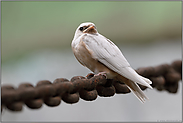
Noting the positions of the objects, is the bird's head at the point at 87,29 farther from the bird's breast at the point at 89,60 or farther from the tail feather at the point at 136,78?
the tail feather at the point at 136,78

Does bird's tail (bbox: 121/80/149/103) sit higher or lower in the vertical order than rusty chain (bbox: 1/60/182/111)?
lower

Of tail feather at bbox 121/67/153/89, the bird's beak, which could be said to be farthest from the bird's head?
tail feather at bbox 121/67/153/89

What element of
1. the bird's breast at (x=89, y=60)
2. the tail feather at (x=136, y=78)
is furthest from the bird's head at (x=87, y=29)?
the tail feather at (x=136, y=78)

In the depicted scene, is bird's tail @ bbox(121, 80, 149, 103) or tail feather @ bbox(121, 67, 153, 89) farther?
bird's tail @ bbox(121, 80, 149, 103)

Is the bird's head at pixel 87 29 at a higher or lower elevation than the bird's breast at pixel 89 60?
higher

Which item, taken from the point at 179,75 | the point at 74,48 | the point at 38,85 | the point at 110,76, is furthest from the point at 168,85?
the point at 38,85

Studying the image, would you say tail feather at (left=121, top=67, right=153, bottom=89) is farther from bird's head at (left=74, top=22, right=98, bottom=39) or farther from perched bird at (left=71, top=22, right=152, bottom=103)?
bird's head at (left=74, top=22, right=98, bottom=39)

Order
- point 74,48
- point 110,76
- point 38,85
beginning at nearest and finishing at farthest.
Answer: point 38,85 → point 110,76 → point 74,48

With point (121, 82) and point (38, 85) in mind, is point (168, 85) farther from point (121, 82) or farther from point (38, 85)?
point (38, 85)
